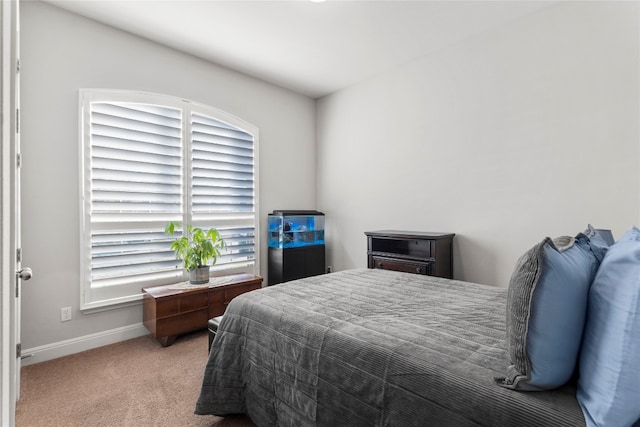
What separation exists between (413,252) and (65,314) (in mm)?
3224

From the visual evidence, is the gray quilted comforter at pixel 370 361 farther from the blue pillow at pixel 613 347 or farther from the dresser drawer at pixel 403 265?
the dresser drawer at pixel 403 265

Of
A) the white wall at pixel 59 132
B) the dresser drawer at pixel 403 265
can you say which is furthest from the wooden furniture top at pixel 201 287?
the dresser drawer at pixel 403 265

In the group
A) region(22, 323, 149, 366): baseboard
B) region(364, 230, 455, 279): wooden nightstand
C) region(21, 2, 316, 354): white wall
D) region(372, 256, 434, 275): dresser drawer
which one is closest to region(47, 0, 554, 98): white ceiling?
region(21, 2, 316, 354): white wall

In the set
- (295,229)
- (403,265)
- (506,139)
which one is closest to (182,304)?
(295,229)

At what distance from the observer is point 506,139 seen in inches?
117

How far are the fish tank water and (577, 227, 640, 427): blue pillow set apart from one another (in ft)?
11.0

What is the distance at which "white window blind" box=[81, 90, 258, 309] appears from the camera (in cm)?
283

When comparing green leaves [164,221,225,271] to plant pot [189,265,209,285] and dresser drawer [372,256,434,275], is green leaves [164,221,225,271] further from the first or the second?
dresser drawer [372,256,434,275]

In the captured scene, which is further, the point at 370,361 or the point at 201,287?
the point at 201,287

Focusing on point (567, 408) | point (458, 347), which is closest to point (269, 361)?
point (458, 347)

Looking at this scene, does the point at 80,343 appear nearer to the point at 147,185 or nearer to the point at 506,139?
the point at 147,185

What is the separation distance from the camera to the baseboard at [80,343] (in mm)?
2545

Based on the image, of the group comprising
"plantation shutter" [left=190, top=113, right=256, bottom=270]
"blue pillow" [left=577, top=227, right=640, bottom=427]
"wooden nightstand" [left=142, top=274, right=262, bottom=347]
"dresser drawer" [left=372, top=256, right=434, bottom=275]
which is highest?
"plantation shutter" [left=190, top=113, right=256, bottom=270]

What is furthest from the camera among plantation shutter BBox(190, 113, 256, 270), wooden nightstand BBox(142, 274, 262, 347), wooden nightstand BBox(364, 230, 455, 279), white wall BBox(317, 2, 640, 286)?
plantation shutter BBox(190, 113, 256, 270)
